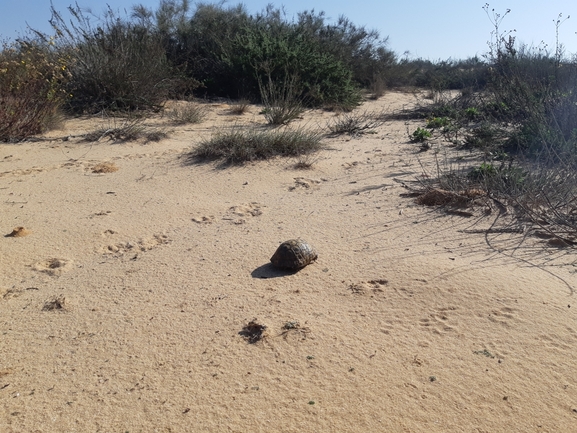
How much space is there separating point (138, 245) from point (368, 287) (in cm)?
194

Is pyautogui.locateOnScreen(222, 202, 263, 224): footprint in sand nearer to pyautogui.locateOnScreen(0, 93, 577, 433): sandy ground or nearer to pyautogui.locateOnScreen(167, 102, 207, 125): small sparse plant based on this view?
pyautogui.locateOnScreen(0, 93, 577, 433): sandy ground

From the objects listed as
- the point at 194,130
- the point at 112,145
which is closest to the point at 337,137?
the point at 194,130

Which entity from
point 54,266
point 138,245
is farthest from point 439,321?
point 54,266

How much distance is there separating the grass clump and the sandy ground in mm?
1359

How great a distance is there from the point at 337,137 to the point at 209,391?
6.70 metres

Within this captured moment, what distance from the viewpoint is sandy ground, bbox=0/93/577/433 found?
2.48 m

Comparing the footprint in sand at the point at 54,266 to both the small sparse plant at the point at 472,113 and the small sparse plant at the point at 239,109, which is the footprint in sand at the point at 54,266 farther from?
the small sparse plant at the point at 472,113

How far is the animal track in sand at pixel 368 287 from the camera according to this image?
3.49m

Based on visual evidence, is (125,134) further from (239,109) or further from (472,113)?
(472,113)

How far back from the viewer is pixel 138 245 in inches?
174

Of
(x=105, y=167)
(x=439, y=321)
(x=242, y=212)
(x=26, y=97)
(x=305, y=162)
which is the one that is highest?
(x=26, y=97)

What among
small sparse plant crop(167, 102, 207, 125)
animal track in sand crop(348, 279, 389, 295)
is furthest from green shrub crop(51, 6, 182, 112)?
animal track in sand crop(348, 279, 389, 295)

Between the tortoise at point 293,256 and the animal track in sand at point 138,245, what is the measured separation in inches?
44.4

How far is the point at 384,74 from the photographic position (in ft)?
61.1
